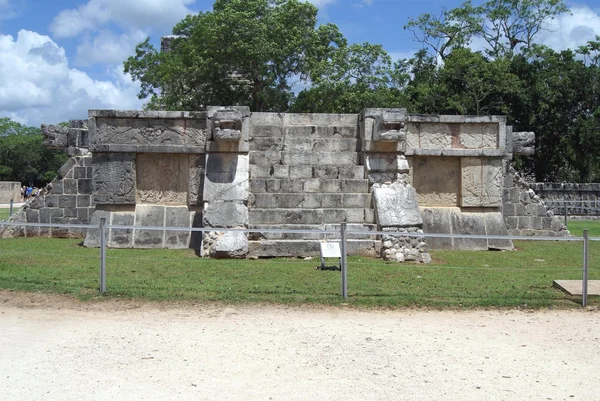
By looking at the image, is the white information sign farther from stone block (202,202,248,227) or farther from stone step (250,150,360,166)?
stone step (250,150,360,166)

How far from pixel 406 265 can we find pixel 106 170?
219 inches

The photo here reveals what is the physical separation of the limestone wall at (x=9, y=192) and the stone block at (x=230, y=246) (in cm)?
2964

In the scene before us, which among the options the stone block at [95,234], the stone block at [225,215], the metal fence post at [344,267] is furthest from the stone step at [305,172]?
the metal fence post at [344,267]

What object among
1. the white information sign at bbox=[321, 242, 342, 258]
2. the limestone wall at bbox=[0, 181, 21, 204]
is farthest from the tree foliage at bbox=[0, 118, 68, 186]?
the white information sign at bbox=[321, 242, 342, 258]

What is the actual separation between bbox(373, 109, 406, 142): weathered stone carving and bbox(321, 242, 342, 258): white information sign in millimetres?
2794

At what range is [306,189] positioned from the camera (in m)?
9.90

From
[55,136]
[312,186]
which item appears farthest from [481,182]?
[55,136]

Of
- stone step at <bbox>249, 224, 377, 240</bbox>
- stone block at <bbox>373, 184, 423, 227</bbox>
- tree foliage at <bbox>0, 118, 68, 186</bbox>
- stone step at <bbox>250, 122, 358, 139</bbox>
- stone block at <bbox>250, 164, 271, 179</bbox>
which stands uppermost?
tree foliage at <bbox>0, 118, 68, 186</bbox>

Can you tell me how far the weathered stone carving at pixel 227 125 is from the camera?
9305 mm

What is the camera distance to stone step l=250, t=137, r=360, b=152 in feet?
34.9

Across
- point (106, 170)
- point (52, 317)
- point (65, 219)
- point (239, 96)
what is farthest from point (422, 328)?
point (239, 96)

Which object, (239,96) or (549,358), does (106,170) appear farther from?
(239,96)

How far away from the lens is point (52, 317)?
559 cm

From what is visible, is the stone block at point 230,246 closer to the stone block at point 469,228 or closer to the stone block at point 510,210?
the stone block at point 469,228
